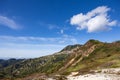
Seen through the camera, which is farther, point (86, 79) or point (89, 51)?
point (89, 51)

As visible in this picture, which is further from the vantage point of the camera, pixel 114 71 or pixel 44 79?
pixel 114 71

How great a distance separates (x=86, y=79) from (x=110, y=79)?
20.2 feet

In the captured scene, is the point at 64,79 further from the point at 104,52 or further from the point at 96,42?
the point at 96,42

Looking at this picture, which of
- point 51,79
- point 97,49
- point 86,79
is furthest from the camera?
point 97,49

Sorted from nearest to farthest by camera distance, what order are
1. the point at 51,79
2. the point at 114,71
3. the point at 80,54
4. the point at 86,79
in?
1. the point at 86,79
2. the point at 51,79
3. the point at 114,71
4. the point at 80,54

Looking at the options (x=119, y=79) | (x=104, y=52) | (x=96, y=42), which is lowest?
(x=119, y=79)

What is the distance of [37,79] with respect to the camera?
49.0 metres

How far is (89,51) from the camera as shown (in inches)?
5753

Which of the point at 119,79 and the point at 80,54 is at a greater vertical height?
the point at 80,54

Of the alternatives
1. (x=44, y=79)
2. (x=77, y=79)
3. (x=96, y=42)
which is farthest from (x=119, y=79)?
(x=96, y=42)

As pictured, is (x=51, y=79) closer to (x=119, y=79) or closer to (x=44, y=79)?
(x=44, y=79)

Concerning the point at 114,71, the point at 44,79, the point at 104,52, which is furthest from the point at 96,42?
the point at 44,79

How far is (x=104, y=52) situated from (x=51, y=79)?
85617mm

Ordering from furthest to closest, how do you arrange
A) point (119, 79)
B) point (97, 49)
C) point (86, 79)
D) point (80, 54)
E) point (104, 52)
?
point (80, 54)
point (97, 49)
point (104, 52)
point (86, 79)
point (119, 79)
